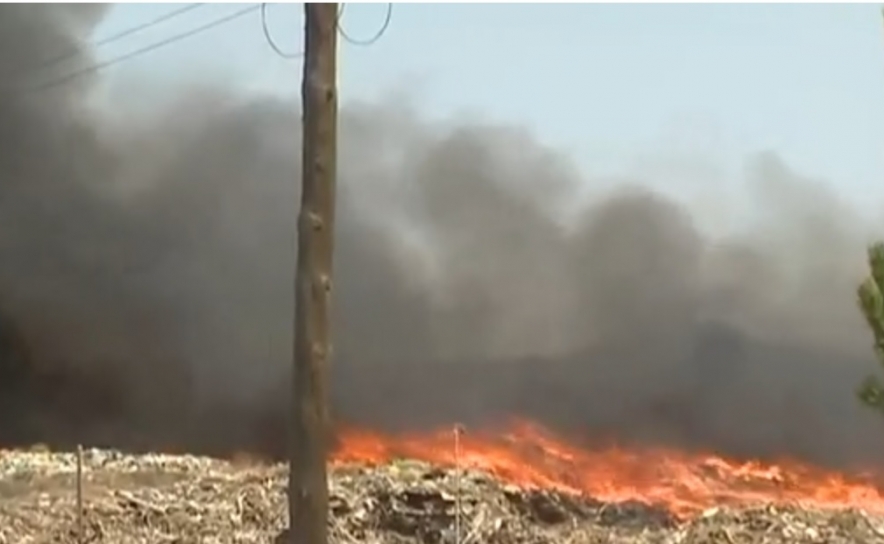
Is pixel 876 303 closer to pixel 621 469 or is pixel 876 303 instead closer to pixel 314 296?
pixel 314 296

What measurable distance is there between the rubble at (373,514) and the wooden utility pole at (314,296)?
4.91 metres

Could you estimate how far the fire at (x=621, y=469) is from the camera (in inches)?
704

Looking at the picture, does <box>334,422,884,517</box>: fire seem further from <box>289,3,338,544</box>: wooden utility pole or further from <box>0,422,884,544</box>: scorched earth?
<box>289,3,338,544</box>: wooden utility pole

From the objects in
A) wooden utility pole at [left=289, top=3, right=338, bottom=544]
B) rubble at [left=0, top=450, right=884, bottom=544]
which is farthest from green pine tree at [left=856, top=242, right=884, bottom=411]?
wooden utility pole at [left=289, top=3, right=338, bottom=544]

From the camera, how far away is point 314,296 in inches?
292

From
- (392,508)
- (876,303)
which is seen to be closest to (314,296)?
(876,303)

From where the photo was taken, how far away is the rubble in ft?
40.4

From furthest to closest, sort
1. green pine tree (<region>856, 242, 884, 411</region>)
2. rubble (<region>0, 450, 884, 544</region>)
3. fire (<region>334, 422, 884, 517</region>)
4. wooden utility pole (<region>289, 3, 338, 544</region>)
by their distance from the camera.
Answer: fire (<region>334, 422, 884, 517</region>) → rubble (<region>0, 450, 884, 544</region>) → green pine tree (<region>856, 242, 884, 411</region>) → wooden utility pole (<region>289, 3, 338, 544</region>)

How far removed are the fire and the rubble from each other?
2.82 metres

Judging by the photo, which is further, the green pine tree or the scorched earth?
the scorched earth

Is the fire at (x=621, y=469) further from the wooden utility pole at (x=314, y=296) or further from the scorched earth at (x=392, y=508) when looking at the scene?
the wooden utility pole at (x=314, y=296)

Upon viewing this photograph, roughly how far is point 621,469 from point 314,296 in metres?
12.4

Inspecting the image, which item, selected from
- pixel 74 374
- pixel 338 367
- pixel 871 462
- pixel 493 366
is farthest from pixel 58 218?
pixel 871 462

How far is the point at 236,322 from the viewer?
72.6 feet
